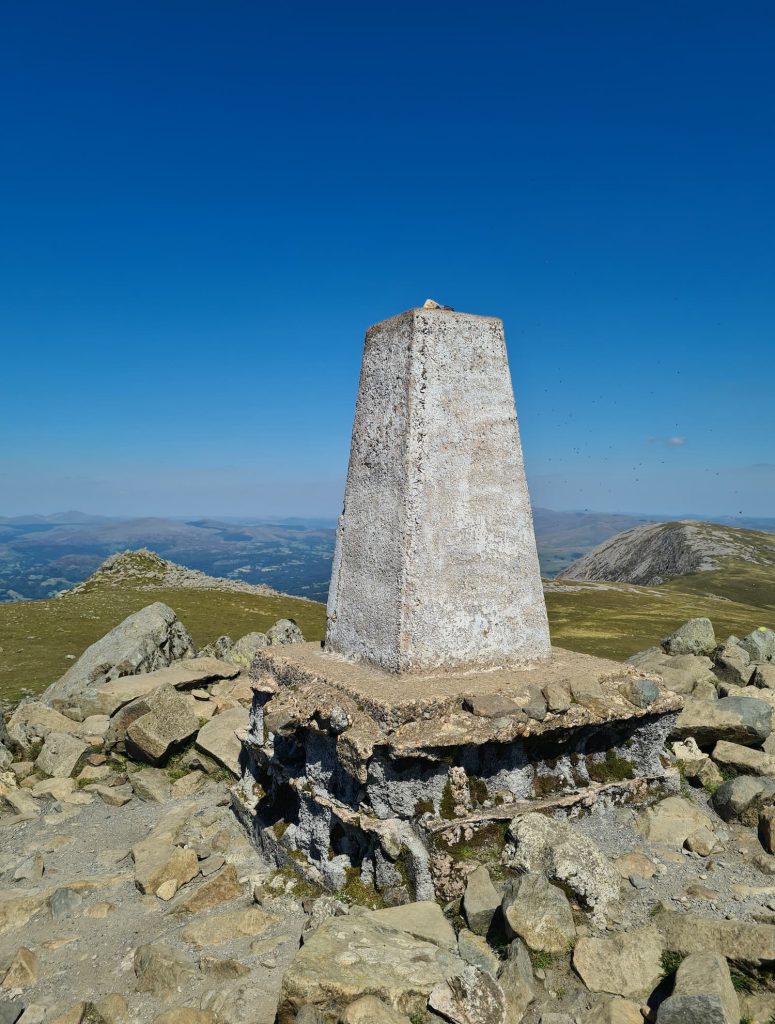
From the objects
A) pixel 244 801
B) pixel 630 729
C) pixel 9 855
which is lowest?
pixel 9 855

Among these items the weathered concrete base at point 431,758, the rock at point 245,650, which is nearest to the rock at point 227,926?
the weathered concrete base at point 431,758

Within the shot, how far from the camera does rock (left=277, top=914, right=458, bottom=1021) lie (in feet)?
16.9

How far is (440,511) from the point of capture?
8.18 m

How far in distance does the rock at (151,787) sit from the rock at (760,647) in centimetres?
1139

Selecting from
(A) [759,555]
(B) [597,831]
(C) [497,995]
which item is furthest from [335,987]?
(A) [759,555]

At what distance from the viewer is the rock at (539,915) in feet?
19.3

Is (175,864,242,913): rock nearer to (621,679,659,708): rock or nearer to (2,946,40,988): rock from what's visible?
(2,946,40,988): rock

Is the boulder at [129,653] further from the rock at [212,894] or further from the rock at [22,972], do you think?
the rock at [22,972]

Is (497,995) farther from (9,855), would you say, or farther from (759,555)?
(759,555)

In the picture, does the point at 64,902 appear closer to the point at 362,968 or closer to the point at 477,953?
the point at 362,968

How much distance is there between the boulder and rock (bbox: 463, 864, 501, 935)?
1020 cm

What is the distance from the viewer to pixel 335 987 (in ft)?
16.9

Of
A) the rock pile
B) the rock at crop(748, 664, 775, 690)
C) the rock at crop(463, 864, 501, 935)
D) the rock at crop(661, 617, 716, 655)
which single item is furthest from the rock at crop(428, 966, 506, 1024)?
the rock at crop(661, 617, 716, 655)

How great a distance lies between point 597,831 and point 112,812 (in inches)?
295
